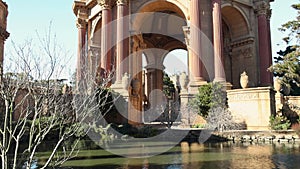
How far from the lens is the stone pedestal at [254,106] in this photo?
19016 mm

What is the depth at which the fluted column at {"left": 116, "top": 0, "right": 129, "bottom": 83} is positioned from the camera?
80.9 ft

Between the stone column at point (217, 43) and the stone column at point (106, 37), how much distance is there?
28.7ft

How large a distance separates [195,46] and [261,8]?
32.4ft

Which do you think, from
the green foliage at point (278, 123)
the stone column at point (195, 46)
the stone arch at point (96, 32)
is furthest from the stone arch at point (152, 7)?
the green foliage at point (278, 123)

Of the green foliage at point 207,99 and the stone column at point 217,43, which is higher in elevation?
the stone column at point 217,43

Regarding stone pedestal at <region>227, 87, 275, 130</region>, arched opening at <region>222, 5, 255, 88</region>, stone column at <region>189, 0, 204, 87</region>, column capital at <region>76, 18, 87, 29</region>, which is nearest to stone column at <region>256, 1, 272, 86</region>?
arched opening at <region>222, 5, 255, 88</region>

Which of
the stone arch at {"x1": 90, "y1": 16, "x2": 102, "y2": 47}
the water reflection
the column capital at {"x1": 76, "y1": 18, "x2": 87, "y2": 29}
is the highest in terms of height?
the column capital at {"x1": 76, "y1": 18, "x2": 87, "y2": 29}

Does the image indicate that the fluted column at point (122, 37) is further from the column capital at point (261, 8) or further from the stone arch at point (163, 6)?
the column capital at point (261, 8)

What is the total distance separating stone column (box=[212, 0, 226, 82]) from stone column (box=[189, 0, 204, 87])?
1203 millimetres

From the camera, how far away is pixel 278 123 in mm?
18094

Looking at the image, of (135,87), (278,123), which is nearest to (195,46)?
(135,87)

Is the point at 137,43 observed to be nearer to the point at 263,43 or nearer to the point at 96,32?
the point at 96,32

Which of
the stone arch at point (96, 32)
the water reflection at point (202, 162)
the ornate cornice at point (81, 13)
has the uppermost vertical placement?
the ornate cornice at point (81, 13)

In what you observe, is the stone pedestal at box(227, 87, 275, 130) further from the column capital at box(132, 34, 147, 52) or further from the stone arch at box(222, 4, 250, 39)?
the column capital at box(132, 34, 147, 52)
